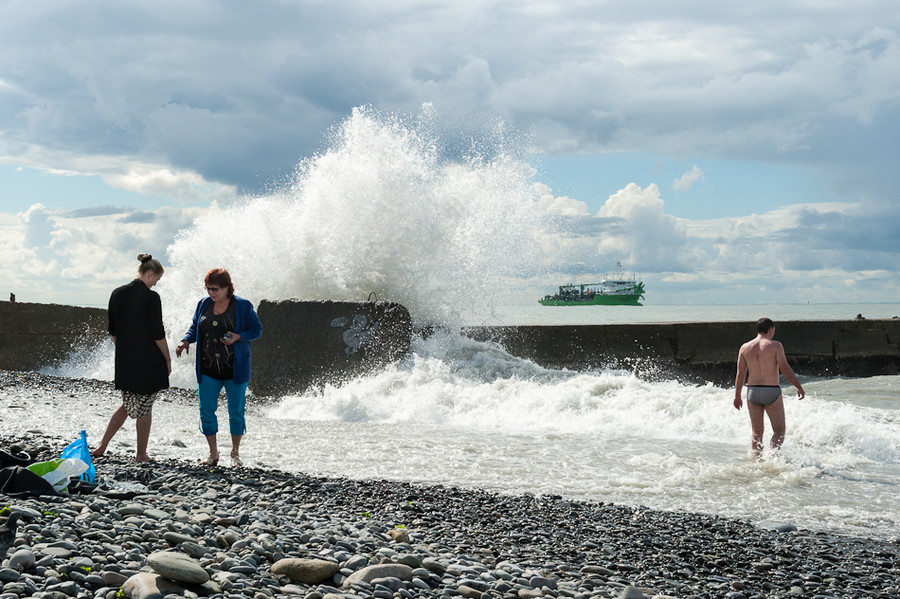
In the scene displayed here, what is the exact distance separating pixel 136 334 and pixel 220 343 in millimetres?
625

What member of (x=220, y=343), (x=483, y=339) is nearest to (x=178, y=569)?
(x=220, y=343)

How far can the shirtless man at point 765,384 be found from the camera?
7133 millimetres

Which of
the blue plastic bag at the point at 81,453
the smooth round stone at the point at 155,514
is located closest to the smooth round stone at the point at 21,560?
the smooth round stone at the point at 155,514

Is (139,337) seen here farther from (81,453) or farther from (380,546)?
(380,546)

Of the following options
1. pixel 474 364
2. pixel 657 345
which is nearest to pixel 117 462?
pixel 474 364

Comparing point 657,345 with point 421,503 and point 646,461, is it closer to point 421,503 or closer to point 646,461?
point 646,461

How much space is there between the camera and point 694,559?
4.00 metres

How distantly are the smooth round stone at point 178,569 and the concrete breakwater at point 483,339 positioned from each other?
808 centimetres

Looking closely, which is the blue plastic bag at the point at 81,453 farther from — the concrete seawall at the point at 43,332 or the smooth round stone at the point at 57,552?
the concrete seawall at the point at 43,332

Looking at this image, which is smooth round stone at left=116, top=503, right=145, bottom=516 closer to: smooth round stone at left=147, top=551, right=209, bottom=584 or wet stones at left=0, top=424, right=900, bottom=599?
wet stones at left=0, top=424, right=900, bottom=599

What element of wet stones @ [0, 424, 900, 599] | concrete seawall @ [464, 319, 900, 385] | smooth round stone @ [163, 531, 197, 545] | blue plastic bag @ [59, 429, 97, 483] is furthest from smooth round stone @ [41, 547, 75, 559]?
concrete seawall @ [464, 319, 900, 385]

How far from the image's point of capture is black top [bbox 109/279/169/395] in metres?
5.46

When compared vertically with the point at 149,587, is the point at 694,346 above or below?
above

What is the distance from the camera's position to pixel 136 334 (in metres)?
5.49
